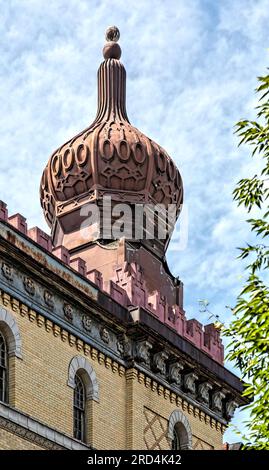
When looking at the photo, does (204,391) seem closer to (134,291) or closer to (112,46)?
(134,291)

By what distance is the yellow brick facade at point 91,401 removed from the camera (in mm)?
31406

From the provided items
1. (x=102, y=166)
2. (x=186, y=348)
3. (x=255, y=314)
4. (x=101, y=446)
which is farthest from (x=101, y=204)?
(x=255, y=314)

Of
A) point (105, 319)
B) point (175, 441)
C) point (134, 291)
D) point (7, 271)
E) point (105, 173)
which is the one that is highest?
point (105, 173)

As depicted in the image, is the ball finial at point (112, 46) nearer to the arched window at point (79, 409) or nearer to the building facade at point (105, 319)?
the building facade at point (105, 319)

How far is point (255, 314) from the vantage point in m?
23.1

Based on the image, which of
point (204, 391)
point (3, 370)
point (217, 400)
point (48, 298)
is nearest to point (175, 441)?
point (204, 391)

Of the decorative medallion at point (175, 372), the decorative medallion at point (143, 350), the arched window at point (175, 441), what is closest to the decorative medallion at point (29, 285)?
the decorative medallion at point (143, 350)

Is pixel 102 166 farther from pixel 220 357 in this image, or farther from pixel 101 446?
pixel 101 446

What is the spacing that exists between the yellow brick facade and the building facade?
0.10 ft

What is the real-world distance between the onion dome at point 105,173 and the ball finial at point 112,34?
3.00 m

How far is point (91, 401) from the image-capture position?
111 ft

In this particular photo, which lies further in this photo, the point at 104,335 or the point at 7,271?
the point at 104,335

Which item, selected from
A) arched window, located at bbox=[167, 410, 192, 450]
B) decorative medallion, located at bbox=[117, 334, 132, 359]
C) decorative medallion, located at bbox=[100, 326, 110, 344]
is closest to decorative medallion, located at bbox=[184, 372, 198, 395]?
arched window, located at bbox=[167, 410, 192, 450]

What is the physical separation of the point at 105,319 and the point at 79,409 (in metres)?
2.65
